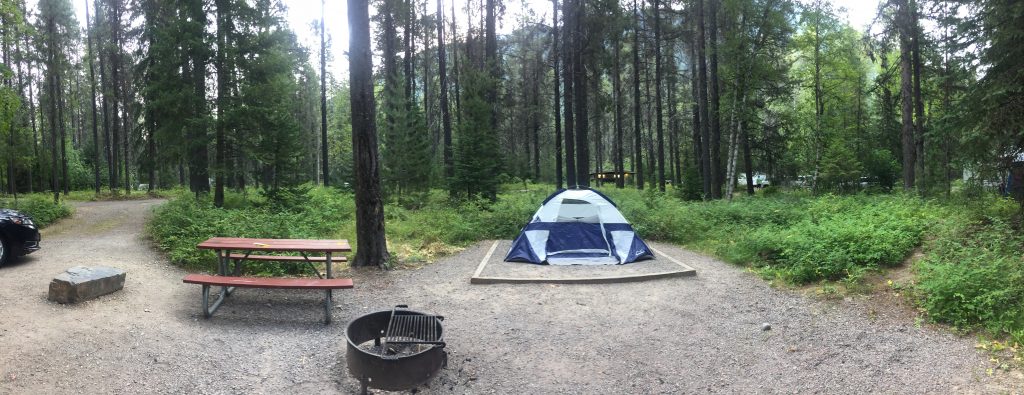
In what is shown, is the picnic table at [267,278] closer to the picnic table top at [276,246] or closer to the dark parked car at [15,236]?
the picnic table top at [276,246]

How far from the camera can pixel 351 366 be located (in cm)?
450

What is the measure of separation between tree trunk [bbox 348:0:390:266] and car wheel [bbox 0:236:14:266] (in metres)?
5.00

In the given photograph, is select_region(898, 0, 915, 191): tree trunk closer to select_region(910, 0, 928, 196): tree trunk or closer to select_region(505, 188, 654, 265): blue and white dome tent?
select_region(910, 0, 928, 196): tree trunk

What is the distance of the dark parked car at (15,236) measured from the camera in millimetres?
7895

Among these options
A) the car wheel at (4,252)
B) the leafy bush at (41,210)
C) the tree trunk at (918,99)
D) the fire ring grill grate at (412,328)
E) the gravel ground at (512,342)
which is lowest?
the gravel ground at (512,342)

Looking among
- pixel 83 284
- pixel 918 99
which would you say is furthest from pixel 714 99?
pixel 83 284

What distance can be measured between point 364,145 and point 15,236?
5341mm

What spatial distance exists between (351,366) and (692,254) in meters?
8.33

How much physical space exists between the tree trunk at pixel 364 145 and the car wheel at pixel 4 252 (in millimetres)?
5004

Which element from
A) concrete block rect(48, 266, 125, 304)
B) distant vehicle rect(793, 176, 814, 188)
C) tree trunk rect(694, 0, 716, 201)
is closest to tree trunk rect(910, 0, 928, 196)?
tree trunk rect(694, 0, 716, 201)

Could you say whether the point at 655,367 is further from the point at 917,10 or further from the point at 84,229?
the point at 917,10

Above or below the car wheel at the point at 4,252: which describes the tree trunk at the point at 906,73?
above

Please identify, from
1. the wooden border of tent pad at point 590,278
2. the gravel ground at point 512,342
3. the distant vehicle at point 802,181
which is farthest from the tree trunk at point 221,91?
the distant vehicle at point 802,181

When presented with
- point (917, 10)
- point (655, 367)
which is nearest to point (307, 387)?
point (655, 367)
